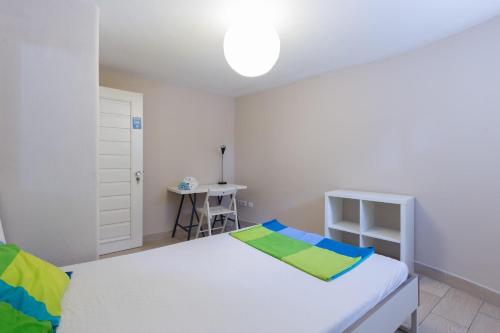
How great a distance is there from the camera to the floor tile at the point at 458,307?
66.1 inches

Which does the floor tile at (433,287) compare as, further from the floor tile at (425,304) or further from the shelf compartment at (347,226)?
the shelf compartment at (347,226)

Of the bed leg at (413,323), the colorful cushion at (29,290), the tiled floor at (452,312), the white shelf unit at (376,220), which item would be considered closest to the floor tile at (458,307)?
the tiled floor at (452,312)

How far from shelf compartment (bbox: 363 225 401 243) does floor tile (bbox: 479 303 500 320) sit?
0.67m

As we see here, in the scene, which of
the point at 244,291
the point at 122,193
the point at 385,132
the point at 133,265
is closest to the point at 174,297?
the point at 244,291

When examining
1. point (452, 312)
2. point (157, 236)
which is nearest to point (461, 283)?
point (452, 312)

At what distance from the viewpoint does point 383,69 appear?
249 centimetres

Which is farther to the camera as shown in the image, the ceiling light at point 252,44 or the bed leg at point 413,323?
the ceiling light at point 252,44

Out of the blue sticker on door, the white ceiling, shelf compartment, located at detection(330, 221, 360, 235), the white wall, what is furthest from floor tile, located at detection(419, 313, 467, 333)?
the blue sticker on door

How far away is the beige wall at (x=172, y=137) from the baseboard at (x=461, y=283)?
2920mm

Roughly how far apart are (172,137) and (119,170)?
89cm

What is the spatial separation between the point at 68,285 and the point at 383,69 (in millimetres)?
3049

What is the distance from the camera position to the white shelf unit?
2123 millimetres

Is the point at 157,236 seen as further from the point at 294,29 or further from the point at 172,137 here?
the point at 294,29

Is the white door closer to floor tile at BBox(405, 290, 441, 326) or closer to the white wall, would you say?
the white wall
